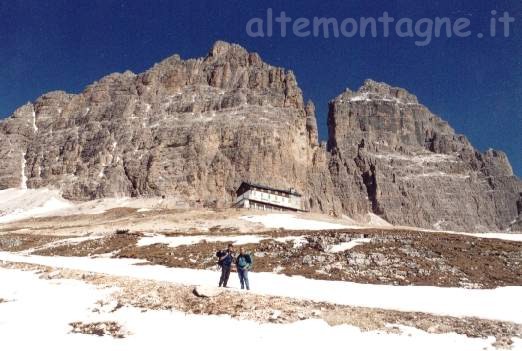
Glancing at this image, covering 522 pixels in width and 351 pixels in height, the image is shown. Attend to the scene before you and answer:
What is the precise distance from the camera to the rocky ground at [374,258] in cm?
2425

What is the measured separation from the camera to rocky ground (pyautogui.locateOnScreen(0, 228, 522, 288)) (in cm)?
2425

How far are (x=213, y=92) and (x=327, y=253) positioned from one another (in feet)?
493

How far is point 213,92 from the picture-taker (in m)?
172

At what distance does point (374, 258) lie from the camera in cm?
2709

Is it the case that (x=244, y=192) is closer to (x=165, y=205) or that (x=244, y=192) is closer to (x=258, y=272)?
(x=165, y=205)

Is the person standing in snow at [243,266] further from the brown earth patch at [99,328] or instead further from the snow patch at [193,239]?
the snow patch at [193,239]

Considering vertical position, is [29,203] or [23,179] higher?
[23,179]

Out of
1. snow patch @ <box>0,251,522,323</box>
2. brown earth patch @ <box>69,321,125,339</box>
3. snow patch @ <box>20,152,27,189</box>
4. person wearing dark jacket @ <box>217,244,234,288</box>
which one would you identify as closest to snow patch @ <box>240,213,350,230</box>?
snow patch @ <box>0,251,522,323</box>

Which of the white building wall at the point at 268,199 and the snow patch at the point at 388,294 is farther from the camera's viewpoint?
the white building wall at the point at 268,199

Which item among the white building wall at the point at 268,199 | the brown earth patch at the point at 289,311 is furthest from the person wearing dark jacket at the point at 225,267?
the white building wall at the point at 268,199

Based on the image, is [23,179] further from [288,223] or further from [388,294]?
[388,294]

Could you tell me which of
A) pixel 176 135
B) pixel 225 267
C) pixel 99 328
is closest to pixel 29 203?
pixel 176 135

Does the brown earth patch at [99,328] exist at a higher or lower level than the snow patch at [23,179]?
lower

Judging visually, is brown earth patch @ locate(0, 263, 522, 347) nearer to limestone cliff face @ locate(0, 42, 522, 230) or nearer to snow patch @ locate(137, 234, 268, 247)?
snow patch @ locate(137, 234, 268, 247)
